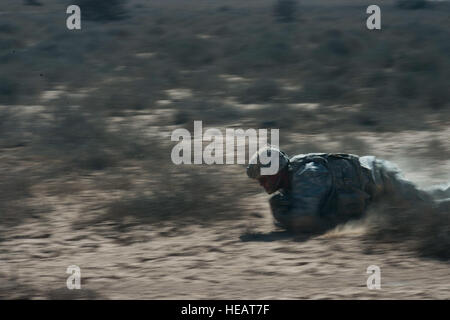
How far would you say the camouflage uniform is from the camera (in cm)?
660

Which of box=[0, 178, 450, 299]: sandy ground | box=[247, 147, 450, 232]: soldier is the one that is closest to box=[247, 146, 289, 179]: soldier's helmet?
box=[247, 147, 450, 232]: soldier

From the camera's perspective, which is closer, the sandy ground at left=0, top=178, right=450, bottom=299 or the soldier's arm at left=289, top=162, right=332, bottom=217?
the sandy ground at left=0, top=178, right=450, bottom=299

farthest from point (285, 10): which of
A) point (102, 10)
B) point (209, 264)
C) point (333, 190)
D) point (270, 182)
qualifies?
point (209, 264)

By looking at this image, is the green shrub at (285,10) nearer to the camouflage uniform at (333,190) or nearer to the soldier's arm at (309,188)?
the camouflage uniform at (333,190)

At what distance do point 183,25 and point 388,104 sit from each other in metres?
16.8

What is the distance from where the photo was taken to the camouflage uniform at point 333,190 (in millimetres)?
6598

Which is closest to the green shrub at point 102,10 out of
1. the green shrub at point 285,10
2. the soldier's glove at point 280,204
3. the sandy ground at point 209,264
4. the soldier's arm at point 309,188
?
the green shrub at point 285,10

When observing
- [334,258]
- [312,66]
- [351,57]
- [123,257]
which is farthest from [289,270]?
[351,57]

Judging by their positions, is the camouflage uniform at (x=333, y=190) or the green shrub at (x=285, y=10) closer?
the camouflage uniform at (x=333, y=190)

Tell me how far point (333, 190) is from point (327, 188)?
10 cm

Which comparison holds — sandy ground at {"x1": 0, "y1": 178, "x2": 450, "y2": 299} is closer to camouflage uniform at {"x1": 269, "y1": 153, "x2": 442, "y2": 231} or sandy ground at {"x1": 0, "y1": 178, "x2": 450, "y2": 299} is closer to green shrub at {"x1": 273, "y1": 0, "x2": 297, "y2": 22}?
camouflage uniform at {"x1": 269, "y1": 153, "x2": 442, "y2": 231}

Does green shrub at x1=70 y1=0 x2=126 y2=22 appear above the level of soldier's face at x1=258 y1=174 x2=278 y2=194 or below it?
above

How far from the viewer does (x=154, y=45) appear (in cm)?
2394

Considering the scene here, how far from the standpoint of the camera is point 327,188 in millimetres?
6645
